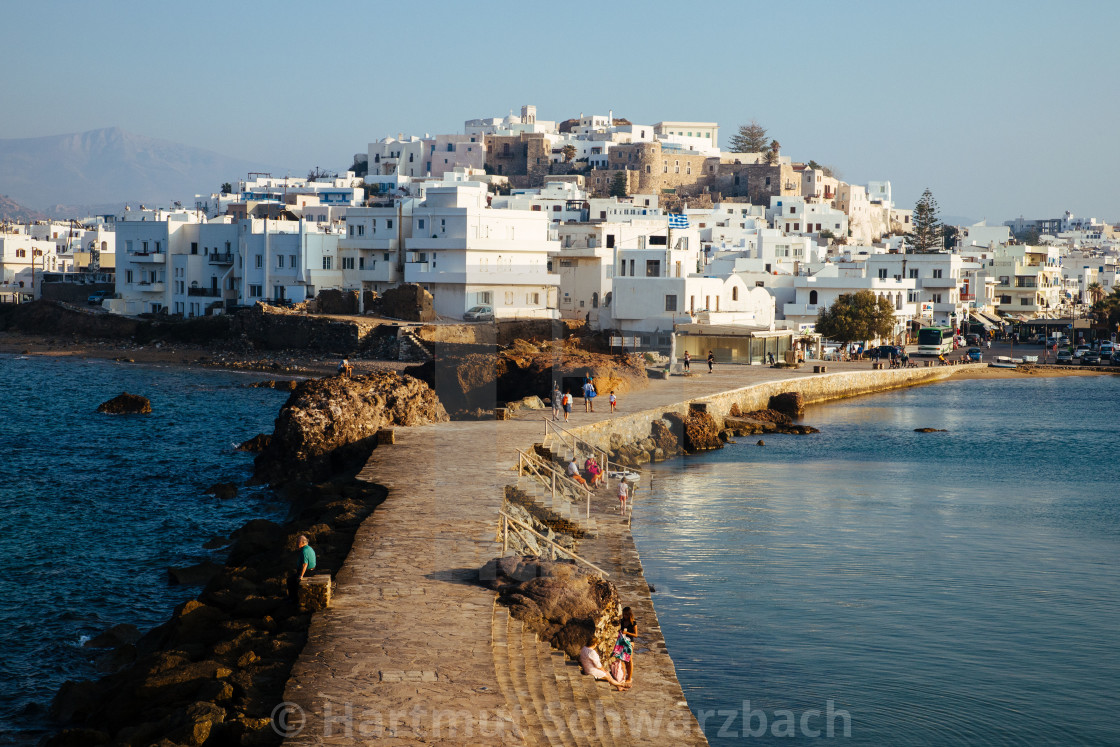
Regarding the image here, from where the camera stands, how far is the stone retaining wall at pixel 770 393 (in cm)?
2742

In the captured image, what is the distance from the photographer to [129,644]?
14297 millimetres

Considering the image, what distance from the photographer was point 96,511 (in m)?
23.3

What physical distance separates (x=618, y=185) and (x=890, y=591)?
9550 cm

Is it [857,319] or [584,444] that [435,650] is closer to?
[584,444]

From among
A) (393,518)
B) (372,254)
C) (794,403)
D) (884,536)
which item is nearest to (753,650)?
(393,518)

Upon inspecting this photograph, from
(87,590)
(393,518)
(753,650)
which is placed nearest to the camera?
(753,650)

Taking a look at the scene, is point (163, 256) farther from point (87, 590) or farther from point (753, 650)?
point (753, 650)

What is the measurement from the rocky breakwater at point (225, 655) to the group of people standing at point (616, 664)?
300 cm

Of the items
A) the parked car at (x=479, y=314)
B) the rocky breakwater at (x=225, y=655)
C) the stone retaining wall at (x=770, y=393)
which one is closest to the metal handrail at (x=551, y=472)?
the rocky breakwater at (x=225, y=655)

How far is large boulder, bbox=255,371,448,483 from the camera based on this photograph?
77.6 feet

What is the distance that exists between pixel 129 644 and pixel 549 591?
6.09m

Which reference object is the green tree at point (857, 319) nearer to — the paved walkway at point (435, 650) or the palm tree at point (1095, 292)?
the paved walkway at point (435, 650)

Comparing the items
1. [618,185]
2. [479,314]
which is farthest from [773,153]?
[479,314]

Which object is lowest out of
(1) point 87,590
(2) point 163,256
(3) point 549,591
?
(1) point 87,590
